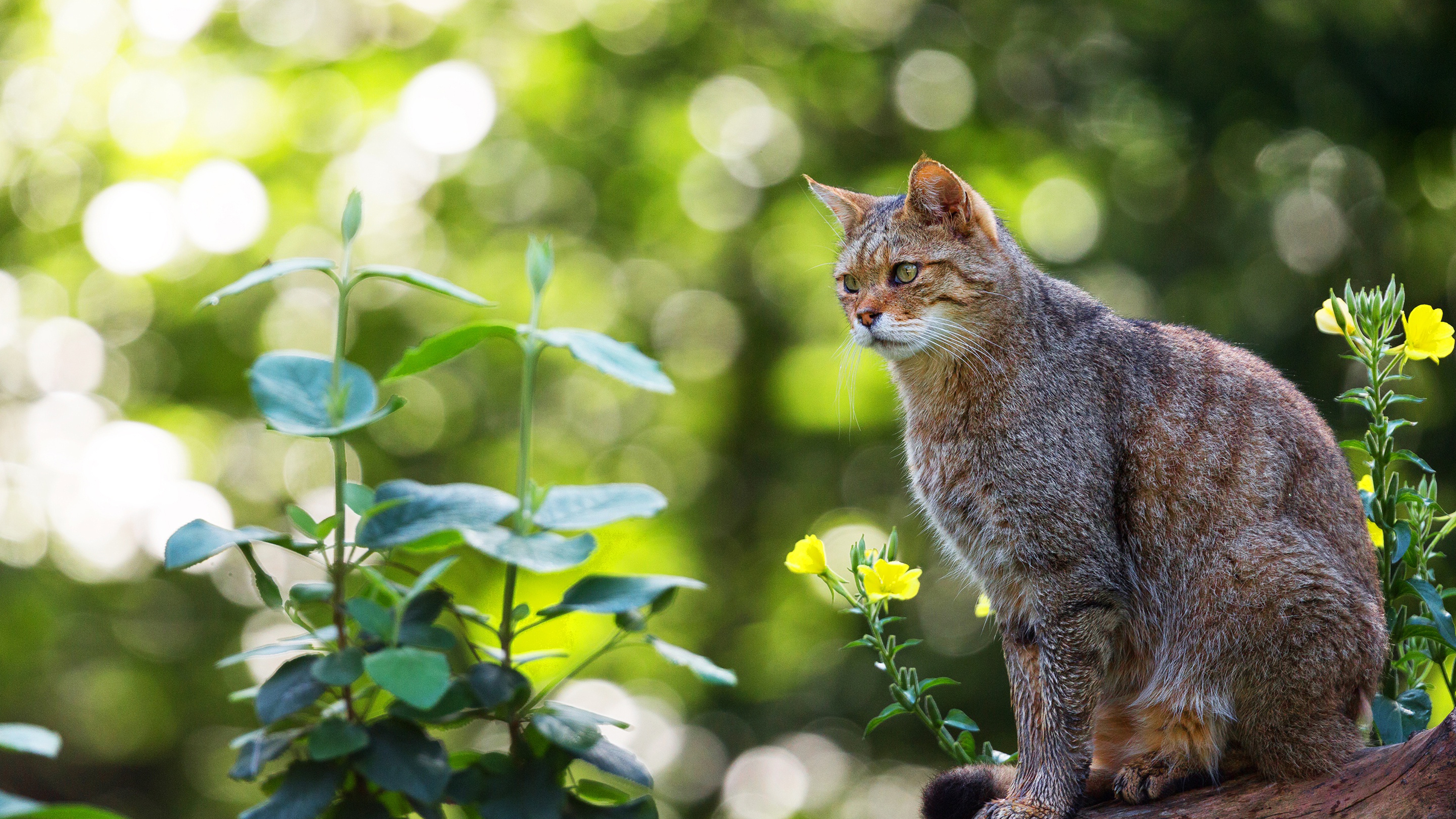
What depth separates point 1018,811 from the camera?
2.51 m

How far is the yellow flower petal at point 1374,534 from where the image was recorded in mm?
2693

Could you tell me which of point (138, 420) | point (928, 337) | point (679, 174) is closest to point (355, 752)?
point (928, 337)

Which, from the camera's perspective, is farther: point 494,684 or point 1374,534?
point 1374,534

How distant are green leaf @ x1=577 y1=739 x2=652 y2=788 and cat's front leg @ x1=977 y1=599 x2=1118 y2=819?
1.45 metres

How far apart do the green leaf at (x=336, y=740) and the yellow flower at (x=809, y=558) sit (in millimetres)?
1219

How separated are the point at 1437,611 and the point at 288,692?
2168 millimetres

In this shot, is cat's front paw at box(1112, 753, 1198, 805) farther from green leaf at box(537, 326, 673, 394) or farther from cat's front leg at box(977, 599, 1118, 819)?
green leaf at box(537, 326, 673, 394)

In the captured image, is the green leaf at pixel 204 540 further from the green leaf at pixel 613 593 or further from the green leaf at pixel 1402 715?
the green leaf at pixel 1402 715

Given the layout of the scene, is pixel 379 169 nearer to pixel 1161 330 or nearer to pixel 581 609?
pixel 1161 330

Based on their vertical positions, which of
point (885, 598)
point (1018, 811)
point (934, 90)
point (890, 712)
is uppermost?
point (934, 90)

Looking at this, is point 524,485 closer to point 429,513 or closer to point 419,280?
point 429,513

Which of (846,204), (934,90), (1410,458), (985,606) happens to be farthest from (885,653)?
(934,90)

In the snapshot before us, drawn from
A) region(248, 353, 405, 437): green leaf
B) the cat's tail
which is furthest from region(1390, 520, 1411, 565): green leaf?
region(248, 353, 405, 437): green leaf

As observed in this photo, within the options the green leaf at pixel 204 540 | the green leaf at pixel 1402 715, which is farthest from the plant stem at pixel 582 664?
the green leaf at pixel 1402 715
